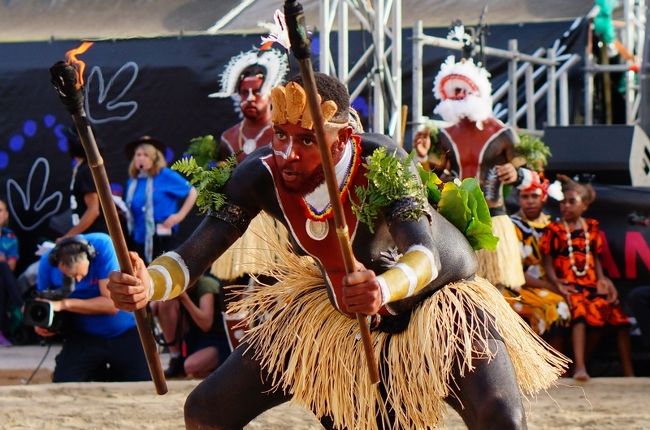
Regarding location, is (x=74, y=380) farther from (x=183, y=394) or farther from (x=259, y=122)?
(x=259, y=122)

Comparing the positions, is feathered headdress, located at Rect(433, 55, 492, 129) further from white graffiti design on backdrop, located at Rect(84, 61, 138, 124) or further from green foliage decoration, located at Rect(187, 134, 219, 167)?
white graffiti design on backdrop, located at Rect(84, 61, 138, 124)

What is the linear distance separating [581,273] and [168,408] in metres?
2.68

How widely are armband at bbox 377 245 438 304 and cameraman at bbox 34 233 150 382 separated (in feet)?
11.8

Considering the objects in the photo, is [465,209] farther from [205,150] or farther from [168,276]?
[205,150]

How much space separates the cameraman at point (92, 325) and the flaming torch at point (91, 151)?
3.42 metres

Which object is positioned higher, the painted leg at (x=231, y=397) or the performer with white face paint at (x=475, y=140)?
the performer with white face paint at (x=475, y=140)

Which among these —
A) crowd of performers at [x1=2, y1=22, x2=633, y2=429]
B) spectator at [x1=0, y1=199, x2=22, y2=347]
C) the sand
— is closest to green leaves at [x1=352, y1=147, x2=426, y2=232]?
crowd of performers at [x1=2, y1=22, x2=633, y2=429]

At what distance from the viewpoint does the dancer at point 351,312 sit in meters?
3.83

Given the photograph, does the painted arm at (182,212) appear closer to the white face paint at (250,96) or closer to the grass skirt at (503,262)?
the white face paint at (250,96)

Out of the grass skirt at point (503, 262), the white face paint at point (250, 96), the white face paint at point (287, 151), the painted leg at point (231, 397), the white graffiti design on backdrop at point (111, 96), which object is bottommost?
the painted leg at point (231, 397)

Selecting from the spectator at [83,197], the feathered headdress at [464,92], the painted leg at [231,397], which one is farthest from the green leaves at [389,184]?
the spectator at [83,197]

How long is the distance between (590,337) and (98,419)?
3.01 meters

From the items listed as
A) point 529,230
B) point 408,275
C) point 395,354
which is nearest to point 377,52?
point 529,230

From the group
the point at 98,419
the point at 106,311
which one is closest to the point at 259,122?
the point at 106,311
